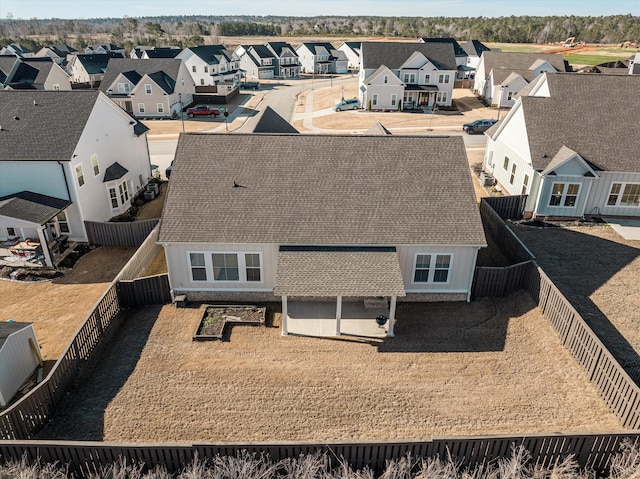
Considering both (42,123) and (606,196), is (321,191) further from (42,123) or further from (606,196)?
(606,196)

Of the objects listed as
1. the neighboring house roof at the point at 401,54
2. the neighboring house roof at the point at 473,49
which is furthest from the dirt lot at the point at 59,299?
the neighboring house roof at the point at 473,49

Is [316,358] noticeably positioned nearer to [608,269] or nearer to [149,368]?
[149,368]


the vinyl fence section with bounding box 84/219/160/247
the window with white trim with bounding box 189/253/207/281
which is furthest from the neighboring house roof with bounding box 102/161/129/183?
the window with white trim with bounding box 189/253/207/281

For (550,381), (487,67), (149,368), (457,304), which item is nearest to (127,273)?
(149,368)

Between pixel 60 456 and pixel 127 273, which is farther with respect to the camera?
pixel 127 273

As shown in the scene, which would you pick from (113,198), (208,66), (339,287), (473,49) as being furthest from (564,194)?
(473,49)

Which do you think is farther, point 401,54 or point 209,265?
point 401,54
